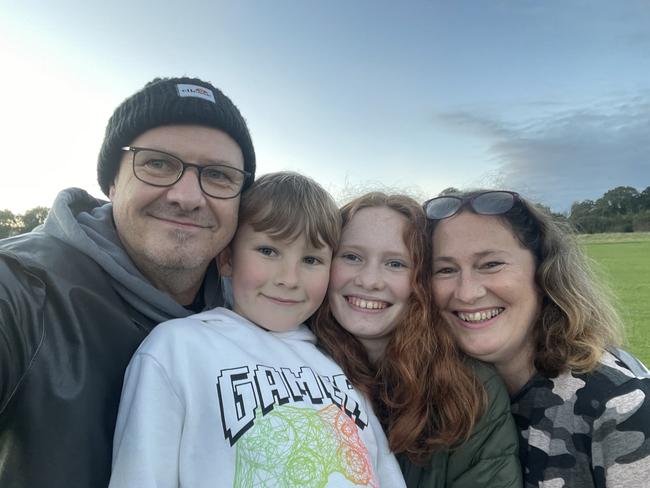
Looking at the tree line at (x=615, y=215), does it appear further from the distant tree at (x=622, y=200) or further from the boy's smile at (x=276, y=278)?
the boy's smile at (x=276, y=278)

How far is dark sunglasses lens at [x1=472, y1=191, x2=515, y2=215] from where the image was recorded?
2.74 m

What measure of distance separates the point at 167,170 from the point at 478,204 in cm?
187

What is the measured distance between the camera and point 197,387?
6.40 feet

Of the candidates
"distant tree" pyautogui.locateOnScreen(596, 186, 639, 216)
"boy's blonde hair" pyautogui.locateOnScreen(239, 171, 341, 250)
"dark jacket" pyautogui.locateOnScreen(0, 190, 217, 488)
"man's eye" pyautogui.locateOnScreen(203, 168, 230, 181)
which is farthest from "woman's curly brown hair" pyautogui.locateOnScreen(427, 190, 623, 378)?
"distant tree" pyautogui.locateOnScreen(596, 186, 639, 216)

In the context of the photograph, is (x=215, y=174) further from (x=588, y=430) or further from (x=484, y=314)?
(x=588, y=430)

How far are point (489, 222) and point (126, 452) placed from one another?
225 centimetres

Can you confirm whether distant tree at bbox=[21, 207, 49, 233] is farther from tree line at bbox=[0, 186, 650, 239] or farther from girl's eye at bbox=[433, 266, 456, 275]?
girl's eye at bbox=[433, 266, 456, 275]

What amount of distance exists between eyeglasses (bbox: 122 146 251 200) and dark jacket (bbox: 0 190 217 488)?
1.46ft

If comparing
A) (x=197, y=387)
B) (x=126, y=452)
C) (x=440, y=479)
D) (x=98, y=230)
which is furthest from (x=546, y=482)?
(x=98, y=230)

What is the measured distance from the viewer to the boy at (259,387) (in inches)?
71.2

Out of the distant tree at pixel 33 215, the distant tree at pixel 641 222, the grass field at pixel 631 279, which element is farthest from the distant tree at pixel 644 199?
the distant tree at pixel 33 215

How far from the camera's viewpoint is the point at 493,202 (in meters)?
2.78

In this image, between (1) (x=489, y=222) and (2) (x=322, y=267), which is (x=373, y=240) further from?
(1) (x=489, y=222)

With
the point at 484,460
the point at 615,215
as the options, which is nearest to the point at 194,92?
the point at 484,460
